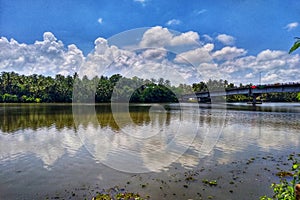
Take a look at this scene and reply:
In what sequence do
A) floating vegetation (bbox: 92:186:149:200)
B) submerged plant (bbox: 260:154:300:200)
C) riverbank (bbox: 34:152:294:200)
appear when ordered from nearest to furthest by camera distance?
submerged plant (bbox: 260:154:300:200), floating vegetation (bbox: 92:186:149:200), riverbank (bbox: 34:152:294:200)

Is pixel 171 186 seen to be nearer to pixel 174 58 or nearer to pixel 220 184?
pixel 220 184

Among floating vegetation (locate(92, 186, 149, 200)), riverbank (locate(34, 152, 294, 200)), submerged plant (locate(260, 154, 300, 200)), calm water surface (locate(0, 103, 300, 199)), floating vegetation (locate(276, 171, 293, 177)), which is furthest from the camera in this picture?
floating vegetation (locate(276, 171, 293, 177))

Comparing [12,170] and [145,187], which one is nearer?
[145,187]

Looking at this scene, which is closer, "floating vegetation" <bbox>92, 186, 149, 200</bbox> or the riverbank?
"floating vegetation" <bbox>92, 186, 149, 200</bbox>

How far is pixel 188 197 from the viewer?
6.72 meters

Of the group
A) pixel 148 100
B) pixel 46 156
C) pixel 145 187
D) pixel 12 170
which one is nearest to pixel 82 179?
pixel 145 187

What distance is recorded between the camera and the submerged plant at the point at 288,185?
3.94m

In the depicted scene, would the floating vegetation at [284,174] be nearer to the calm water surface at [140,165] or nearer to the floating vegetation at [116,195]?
the calm water surface at [140,165]

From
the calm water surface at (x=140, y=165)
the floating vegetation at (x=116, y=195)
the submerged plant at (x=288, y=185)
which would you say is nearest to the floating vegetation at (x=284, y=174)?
the submerged plant at (x=288, y=185)

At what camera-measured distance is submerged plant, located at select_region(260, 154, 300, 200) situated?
12.9 feet

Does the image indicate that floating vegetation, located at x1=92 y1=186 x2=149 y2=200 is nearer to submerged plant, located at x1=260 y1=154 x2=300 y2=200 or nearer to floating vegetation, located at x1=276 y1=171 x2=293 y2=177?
submerged plant, located at x1=260 y1=154 x2=300 y2=200

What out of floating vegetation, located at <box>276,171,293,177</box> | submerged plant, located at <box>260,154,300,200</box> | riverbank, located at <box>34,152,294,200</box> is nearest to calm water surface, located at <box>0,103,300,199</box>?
riverbank, located at <box>34,152,294,200</box>

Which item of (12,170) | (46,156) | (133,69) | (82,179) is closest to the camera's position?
(82,179)

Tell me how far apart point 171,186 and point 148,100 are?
278ft
